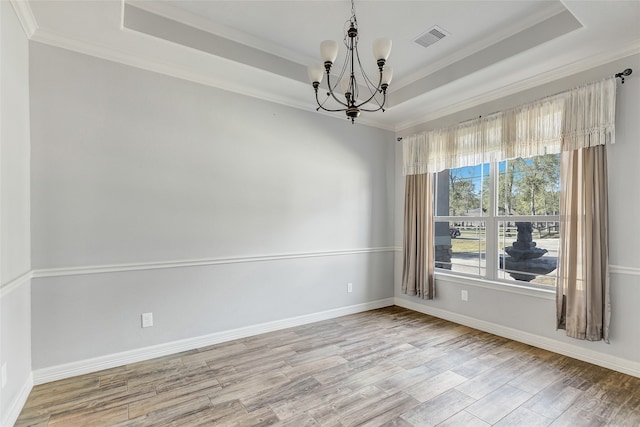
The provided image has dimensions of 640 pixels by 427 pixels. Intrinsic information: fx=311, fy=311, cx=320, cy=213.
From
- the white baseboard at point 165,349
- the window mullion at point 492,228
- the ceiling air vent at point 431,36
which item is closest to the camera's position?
the white baseboard at point 165,349

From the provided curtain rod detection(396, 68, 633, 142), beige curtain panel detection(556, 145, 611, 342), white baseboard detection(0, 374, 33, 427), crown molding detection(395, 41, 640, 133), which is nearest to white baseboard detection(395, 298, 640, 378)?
beige curtain panel detection(556, 145, 611, 342)

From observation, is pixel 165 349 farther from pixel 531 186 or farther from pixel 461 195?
pixel 531 186

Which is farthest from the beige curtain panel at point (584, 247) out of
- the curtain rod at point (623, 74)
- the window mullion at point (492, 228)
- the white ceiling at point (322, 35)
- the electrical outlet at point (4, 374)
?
the electrical outlet at point (4, 374)

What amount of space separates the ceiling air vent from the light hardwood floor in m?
3.04

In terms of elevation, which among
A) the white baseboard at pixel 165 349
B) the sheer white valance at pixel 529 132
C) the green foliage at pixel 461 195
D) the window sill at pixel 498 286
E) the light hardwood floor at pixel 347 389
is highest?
the sheer white valance at pixel 529 132

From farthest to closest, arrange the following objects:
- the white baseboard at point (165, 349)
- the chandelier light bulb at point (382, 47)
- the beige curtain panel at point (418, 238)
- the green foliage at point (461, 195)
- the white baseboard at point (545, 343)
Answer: the beige curtain panel at point (418, 238), the green foliage at point (461, 195), the white baseboard at point (545, 343), the white baseboard at point (165, 349), the chandelier light bulb at point (382, 47)

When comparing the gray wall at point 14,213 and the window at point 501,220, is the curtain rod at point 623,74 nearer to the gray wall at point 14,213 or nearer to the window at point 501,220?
the window at point 501,220

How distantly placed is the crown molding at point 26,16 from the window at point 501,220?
4.33 meters

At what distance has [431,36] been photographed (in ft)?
9.63

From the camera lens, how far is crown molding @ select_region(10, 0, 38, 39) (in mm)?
2088

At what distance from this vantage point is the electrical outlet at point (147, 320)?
9.40 ft

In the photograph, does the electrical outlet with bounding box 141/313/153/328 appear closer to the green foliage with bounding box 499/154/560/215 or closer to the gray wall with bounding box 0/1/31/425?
the gray wall with bounding box 0/1/31/425

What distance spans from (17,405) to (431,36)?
4.35 meters

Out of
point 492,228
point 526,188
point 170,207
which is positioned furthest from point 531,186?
point 170,207
